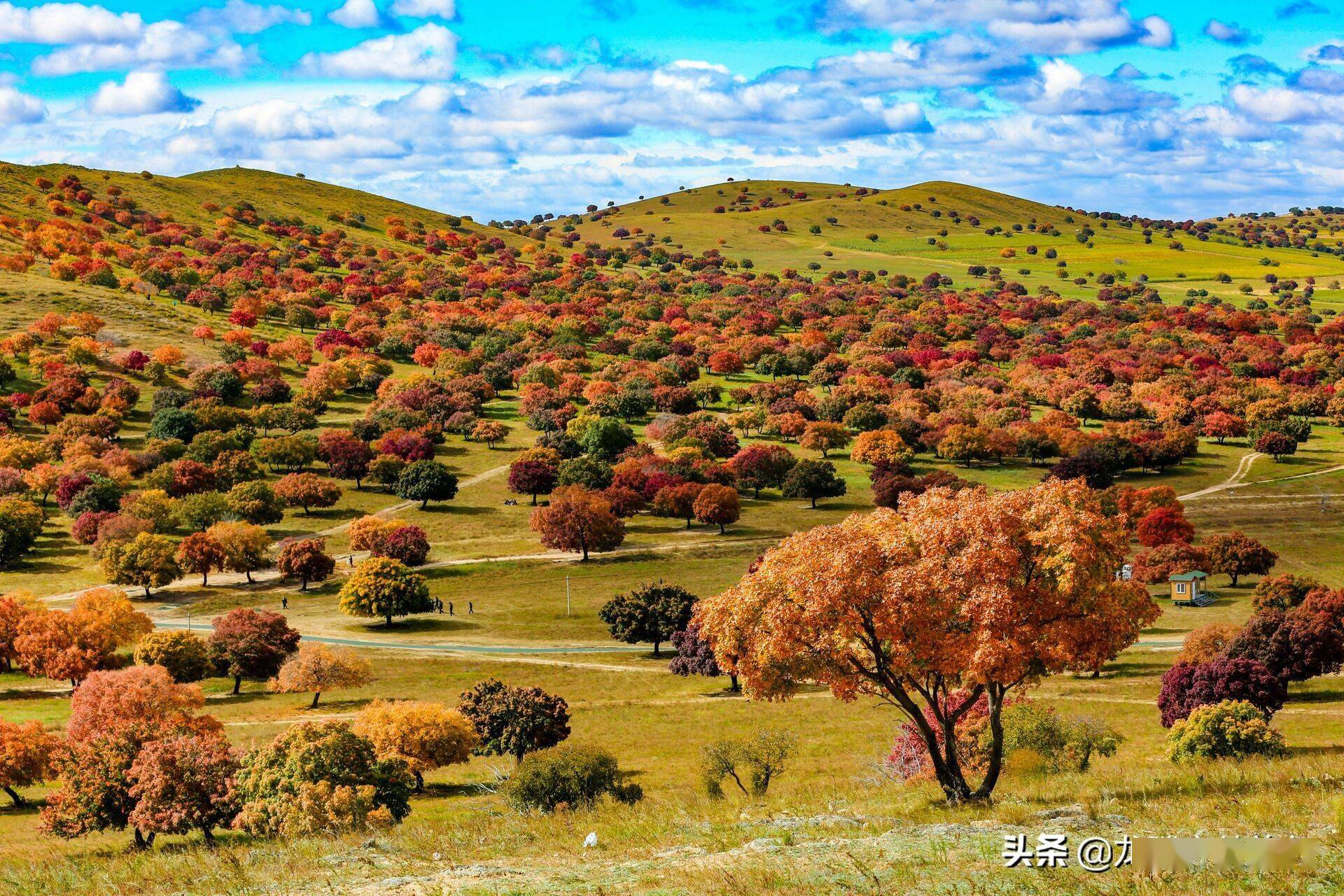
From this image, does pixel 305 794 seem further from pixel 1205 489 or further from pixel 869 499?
pixel 1205 489

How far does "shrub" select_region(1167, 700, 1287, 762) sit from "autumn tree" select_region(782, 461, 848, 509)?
3002 inches

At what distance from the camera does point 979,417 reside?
525 ft

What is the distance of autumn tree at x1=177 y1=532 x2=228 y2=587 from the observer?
10425 centimetres

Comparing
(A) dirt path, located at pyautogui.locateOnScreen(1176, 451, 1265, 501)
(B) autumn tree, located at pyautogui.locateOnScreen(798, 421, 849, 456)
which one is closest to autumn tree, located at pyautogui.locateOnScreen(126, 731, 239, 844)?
(B) autumn tree, located at pyautogui.locateOnScreen(798, 421, 849, 456)

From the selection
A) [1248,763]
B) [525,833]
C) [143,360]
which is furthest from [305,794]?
[143,360]

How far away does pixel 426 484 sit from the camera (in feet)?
418

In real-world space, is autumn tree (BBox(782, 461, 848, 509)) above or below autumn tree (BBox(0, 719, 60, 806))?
above

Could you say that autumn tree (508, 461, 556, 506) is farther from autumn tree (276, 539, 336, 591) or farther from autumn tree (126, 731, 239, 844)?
autumn tree (126, 731, 239, 844)

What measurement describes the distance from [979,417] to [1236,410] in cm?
3773

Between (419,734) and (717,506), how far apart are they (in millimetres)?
62433

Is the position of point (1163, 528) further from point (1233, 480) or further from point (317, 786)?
point (317, 786)

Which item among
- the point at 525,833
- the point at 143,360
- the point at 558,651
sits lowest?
the point at 558,651

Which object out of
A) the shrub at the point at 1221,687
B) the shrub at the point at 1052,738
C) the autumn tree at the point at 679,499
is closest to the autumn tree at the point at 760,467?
the autumn tree at the point at 679,499

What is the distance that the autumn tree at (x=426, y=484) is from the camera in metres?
128
